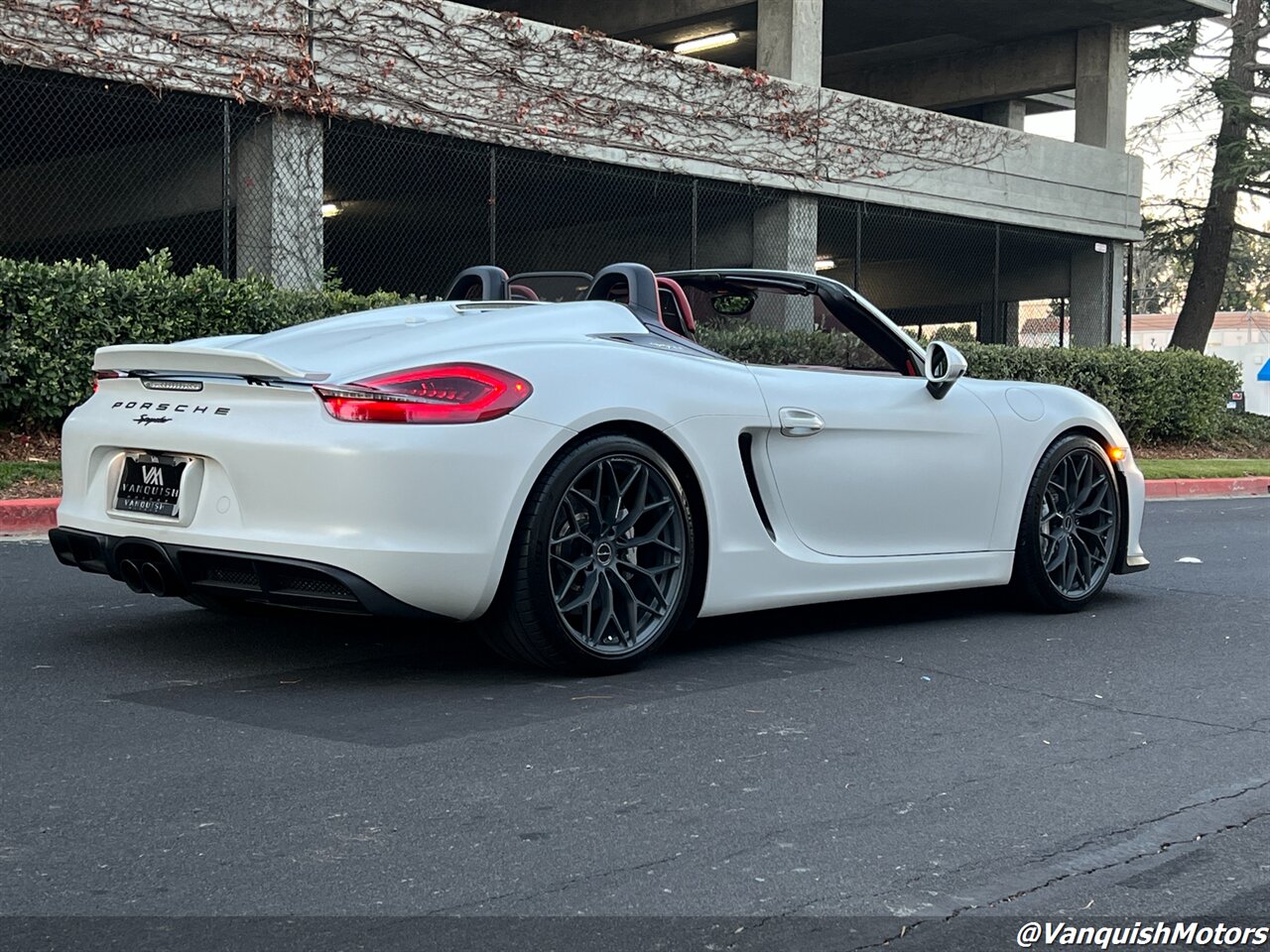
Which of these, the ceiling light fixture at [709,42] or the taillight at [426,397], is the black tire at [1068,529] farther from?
the ceiling light fixture at [709,42]

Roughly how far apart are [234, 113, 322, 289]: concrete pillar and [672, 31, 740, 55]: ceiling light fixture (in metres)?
11.5

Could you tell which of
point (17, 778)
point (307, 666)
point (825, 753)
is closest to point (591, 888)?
point (825, 753)

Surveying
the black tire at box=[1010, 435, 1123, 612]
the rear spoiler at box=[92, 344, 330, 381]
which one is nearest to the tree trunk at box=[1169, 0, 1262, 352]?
the black tire at box=[1010, 435, 1123, 612]

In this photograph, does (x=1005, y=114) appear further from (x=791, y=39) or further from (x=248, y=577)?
(x=248, y=577)

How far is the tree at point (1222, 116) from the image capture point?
92.2ft

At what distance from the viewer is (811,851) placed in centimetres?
321

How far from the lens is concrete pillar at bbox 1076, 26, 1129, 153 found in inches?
979

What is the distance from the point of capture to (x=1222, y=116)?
1152 inches

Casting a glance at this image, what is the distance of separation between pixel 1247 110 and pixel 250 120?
20025 mm

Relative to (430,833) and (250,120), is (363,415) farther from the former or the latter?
(250,120)

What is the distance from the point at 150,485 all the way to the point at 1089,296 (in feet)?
76.4

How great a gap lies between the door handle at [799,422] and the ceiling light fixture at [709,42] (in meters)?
20.5

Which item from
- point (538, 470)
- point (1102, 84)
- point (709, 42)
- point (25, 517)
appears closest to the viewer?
point (538, 470)

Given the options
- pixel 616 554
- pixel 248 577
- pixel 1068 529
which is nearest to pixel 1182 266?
pixel 1068 529
